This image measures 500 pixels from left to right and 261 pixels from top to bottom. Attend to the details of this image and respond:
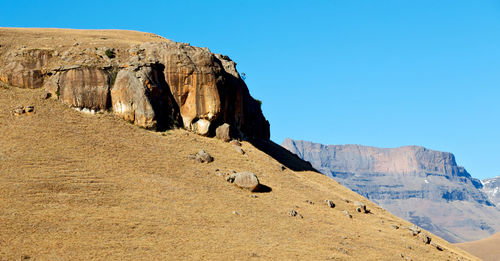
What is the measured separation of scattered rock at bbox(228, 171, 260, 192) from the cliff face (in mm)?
8895

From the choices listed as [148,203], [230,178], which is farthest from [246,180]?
[148,203]

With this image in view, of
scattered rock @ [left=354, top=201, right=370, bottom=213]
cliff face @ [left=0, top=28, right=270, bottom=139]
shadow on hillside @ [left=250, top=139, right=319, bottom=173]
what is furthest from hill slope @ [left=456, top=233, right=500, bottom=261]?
cliff face @ [left=0, top=28, right=270, bottom=139]

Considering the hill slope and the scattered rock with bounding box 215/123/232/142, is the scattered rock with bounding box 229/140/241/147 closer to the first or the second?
the scattered rock with bounding box 215/123/232/142

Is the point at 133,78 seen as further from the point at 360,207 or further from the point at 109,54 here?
the point at 360,207

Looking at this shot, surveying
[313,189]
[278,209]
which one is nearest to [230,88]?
[313,189]

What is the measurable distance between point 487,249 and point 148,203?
114190 millimetres

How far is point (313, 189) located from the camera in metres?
56.1

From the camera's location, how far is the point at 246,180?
5047 cm

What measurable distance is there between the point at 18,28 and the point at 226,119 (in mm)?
30536

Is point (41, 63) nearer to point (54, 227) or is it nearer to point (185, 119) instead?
point (185, 119)

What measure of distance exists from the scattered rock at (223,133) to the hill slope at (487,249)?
88.4 metres

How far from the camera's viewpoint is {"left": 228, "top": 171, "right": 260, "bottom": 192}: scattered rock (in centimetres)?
5016

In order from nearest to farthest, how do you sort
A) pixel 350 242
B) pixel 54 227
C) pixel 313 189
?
pixel 54 227
pixel 350 242
pixel 313 189

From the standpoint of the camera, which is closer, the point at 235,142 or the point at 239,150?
the point at 239,150
